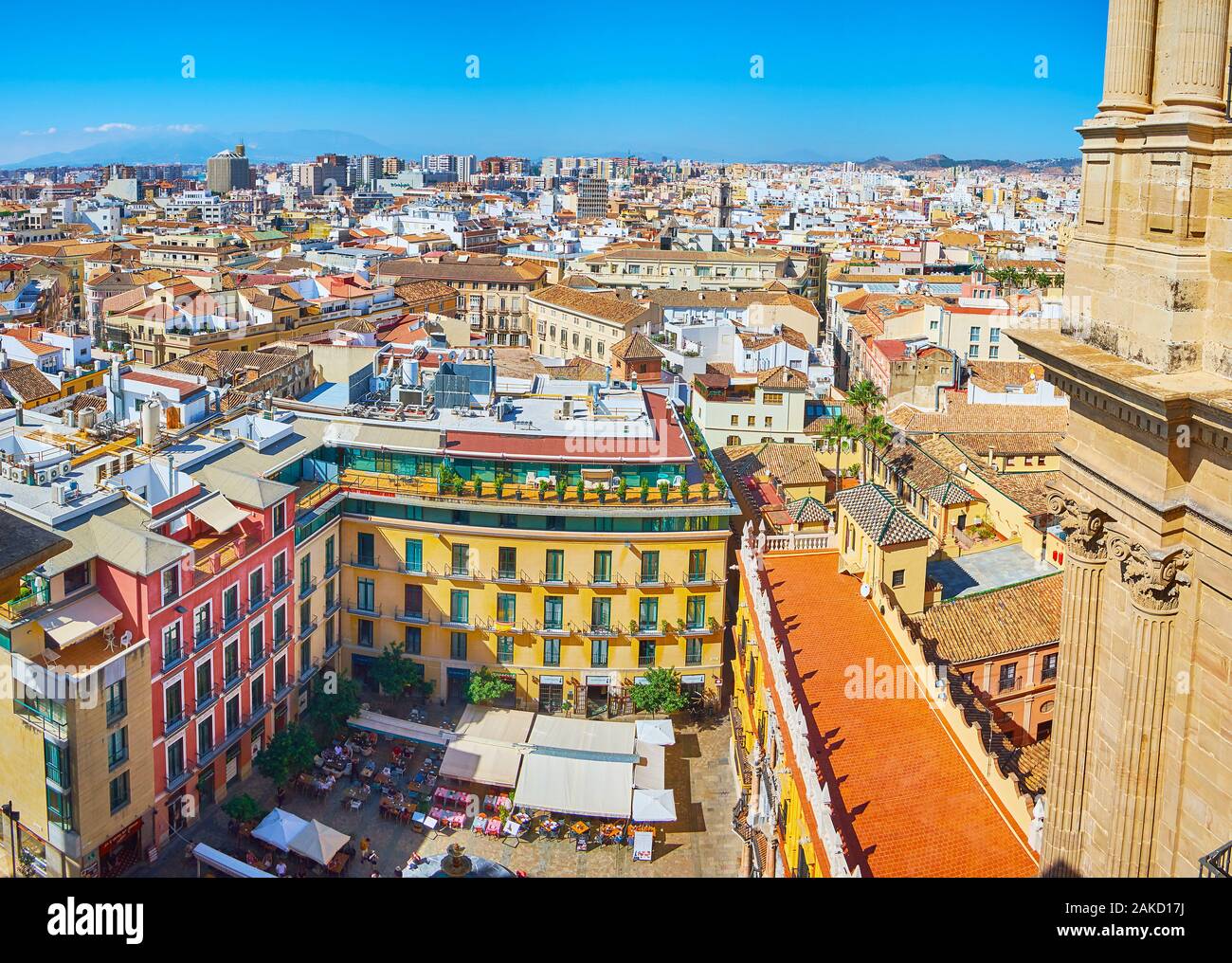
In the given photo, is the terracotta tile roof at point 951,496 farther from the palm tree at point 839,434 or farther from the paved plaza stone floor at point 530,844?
the paved plaza stone floor at point 530,844

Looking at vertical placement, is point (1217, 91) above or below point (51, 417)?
above

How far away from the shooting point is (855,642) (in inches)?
1123

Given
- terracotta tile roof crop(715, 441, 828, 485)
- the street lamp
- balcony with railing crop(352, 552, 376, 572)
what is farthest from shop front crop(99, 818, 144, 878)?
terracotta tile roof crop(715, 441, 828, 485)

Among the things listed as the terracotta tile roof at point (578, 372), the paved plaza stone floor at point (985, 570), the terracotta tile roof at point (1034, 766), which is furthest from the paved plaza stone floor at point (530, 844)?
the terracotta tile roof at point (578, 372)

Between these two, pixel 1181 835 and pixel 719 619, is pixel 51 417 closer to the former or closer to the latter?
pixel 719 619

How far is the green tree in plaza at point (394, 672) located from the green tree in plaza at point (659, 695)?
22.0 ft

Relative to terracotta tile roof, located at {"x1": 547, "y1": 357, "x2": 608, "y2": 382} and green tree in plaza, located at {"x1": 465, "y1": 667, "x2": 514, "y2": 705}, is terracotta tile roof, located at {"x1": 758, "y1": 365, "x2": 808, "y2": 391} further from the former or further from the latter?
green tree in plaza, located at {"x1": 465, "y1": 667, "x2": 514, "y2": 705}

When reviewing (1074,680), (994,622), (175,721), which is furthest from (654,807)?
(1074,680)

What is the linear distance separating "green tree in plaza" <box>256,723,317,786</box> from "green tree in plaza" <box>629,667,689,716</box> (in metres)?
9.54

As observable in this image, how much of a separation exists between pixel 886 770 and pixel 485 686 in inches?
622

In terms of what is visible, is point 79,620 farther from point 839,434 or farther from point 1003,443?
point 1003,443

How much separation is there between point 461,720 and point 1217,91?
28.2 metres

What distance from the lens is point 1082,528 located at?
1088cm
